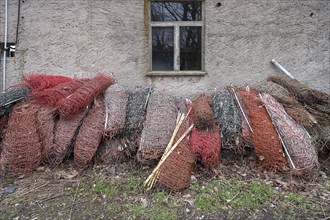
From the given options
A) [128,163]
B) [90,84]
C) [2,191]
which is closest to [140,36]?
[90,84]

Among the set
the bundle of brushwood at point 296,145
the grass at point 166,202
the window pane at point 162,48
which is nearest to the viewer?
the grass at point 166,202

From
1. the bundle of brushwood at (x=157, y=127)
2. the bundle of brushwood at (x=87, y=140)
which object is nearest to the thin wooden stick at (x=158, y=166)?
the bundle of brushwood at (x=157, y=127)

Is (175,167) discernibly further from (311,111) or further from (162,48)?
(162,48)

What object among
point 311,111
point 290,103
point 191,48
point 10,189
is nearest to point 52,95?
point 10,189

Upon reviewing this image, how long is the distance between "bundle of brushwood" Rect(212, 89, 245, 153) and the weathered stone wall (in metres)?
1.95

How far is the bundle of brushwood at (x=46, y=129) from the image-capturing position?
3820mm

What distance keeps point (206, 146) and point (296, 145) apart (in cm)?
121

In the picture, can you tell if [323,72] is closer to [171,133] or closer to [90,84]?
[171,133]

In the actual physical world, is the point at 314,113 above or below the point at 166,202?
above

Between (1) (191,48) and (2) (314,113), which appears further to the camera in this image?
(1) (191,48)

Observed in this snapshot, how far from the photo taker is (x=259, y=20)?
246 inches

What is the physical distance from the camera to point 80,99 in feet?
13.3

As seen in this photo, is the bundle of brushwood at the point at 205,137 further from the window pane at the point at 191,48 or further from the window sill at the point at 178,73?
the window pane at the point at 191,48

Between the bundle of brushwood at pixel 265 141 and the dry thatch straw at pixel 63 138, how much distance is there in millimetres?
2549
